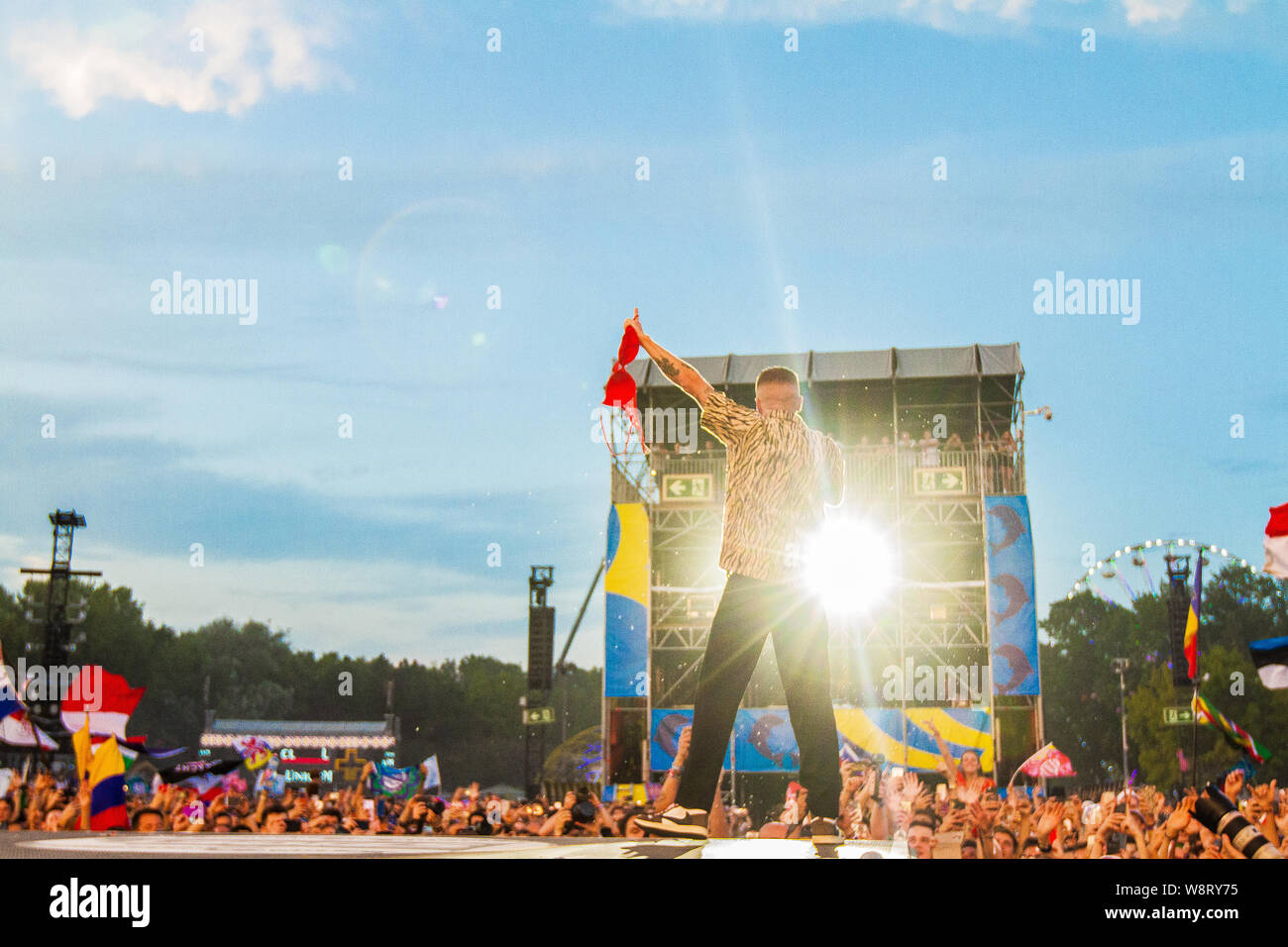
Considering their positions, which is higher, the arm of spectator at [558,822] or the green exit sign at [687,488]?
the green exit sign at [687,488]

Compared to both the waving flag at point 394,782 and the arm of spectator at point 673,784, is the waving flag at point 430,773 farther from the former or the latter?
the arm of spectator at point 673,784

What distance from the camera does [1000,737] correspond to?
25.3 m

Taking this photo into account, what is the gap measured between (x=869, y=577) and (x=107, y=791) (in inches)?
782

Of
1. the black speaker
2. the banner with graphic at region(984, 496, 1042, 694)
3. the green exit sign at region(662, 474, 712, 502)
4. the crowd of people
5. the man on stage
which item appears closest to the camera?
the man on stage

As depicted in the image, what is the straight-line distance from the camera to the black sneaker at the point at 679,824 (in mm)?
4453

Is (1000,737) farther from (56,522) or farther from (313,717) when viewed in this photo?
(313,717)

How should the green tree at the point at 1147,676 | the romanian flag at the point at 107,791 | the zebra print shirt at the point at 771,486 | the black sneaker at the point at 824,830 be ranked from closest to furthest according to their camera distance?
the black sneaker at the point at 824,830 < the zebra print shirt at the point at 771,486 < the romanian flag at the point at 107,791 < the green tree at the point at 1147,676

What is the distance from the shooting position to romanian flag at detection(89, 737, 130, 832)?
799cm

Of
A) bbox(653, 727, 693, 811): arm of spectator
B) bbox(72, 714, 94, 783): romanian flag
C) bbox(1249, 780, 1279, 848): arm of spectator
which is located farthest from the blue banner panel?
bbox(1249, 780, 1279, 848): arm of spectator

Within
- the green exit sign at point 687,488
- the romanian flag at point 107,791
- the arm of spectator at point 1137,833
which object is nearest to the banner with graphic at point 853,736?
the green exit sign at point 687,488

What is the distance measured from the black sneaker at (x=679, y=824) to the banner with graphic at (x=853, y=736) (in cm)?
2123

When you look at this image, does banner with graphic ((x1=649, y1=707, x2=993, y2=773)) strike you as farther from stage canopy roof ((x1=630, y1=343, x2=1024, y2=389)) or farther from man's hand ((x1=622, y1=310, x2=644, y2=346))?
man's hand ((x1=622, y1=310, x2=644, y2=346))
